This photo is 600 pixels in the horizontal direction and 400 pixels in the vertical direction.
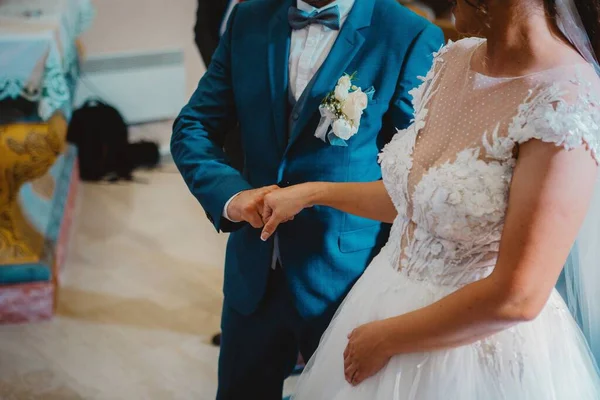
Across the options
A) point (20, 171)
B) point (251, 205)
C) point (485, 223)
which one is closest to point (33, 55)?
point (20, 171)

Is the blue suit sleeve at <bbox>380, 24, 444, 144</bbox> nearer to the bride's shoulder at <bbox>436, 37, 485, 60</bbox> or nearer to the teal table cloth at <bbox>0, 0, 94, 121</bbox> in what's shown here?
the bride's shoulder at <bbox>436, 37, 485, 60</bbox>

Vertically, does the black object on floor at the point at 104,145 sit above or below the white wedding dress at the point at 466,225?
below

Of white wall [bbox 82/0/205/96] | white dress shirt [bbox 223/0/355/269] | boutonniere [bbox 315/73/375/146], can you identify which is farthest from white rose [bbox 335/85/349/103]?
white wall [bbox 82/0/205/96]

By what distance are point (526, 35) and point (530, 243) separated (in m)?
0.32

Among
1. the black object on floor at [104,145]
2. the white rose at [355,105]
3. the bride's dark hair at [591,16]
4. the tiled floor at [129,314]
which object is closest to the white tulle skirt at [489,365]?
the white rose at [355,105]

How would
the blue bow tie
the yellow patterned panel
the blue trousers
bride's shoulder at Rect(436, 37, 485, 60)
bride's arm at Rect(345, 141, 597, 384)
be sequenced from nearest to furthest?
bride's arm at Rect(345, 141, 597, 384), bride's shoulder at Rect(436, 37, 485, 60), the blue bow tie, the blue trousers, the yellow patterned panel

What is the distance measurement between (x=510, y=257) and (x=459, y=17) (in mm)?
374

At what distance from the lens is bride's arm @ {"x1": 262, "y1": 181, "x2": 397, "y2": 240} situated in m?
1.41

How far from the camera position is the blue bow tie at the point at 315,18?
153cm

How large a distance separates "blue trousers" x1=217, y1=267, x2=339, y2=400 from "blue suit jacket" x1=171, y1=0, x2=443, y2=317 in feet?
0.13

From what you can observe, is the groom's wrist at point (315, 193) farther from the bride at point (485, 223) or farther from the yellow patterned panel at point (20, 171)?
the yellow patterned panel at point (20, 171)

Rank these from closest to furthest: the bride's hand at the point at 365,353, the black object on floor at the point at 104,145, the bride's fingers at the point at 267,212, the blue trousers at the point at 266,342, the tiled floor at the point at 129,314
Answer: the bride's hand at the point at 365,353 → the bride's fingers at the point at 267,212 → the blue trousers at the point at 266,342 → the tiled floor at the point at 129,314 → the black object on floor at the point at 104,145

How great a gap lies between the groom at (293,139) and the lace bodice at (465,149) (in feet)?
0.55

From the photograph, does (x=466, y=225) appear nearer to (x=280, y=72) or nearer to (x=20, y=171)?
(x=280, y=72)
